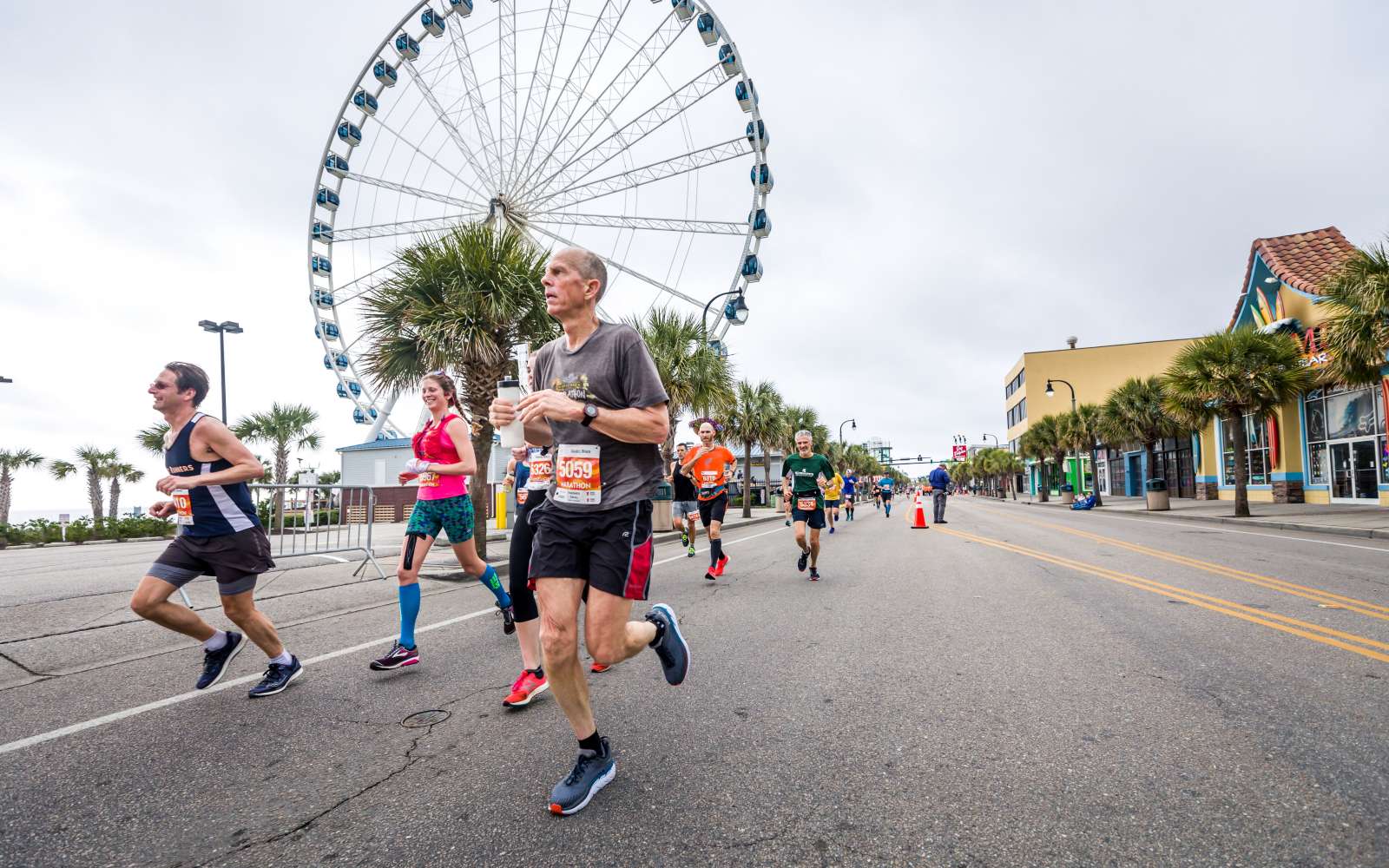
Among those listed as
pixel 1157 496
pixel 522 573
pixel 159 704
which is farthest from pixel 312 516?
pixel 1157 496

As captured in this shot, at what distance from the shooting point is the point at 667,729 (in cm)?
322

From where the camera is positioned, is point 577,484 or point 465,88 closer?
point 577,484

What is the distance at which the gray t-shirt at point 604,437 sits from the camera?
260 cm

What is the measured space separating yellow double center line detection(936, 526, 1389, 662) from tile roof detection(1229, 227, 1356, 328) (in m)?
23.2

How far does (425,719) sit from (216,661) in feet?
4.95

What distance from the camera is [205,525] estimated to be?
12.5ft

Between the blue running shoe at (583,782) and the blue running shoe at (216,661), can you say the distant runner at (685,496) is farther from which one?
the blue running shoe at (583,782)

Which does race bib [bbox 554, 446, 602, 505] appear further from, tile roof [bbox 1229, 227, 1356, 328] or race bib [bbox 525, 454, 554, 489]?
tile roof [bbox 1229, 227, 1356, 328]

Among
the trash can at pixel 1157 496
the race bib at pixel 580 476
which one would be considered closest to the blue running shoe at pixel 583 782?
the race bib at pixel 580 476

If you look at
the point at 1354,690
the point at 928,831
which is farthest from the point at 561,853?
the point at 1354,690

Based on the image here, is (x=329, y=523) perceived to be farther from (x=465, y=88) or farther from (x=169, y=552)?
(x=465, y=88)

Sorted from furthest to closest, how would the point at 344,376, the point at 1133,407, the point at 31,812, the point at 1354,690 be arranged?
1. the point at 1133,407
2. the point at 344,376
3. the point at 1354,690
4. the point at 31,812

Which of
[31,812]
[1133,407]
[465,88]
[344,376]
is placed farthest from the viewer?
[1133,407]

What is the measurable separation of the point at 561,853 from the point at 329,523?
27.5ft
